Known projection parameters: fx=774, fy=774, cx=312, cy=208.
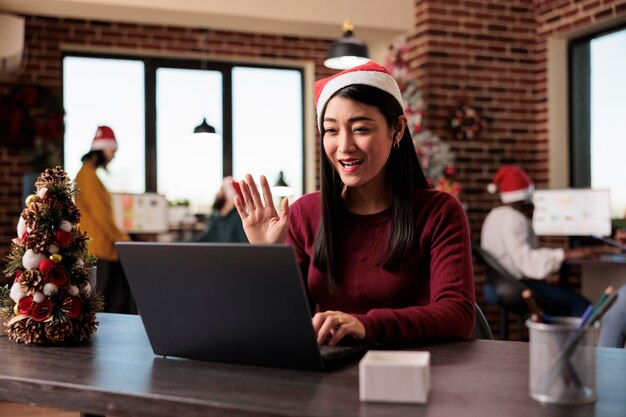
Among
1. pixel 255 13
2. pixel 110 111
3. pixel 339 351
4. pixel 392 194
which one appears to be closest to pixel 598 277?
pixel 255 13

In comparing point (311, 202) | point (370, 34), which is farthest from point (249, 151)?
point (311, 202)

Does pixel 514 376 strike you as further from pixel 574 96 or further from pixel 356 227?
pixel 574 96

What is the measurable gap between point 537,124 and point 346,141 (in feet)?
16.4

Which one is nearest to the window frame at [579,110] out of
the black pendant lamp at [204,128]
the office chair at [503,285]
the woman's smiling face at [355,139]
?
the office chair at [503,285]

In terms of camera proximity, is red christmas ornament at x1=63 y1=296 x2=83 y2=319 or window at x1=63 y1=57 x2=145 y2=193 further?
window at x1=63 y1=57 x2=145 y2=193

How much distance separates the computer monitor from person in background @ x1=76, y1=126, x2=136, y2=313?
2.96 metres

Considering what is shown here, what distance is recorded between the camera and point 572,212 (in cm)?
550

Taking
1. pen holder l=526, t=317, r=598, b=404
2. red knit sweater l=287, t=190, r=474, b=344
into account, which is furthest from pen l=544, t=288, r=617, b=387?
red knit sweater l=287, t=190, r=474, b=344

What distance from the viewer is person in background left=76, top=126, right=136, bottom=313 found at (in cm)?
509

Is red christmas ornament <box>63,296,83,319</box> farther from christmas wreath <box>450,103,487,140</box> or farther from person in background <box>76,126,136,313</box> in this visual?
christmas wreath <box>450,103,487,140</box>

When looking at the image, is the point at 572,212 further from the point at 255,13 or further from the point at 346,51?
the point at 255,13

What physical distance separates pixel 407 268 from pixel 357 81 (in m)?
0.43

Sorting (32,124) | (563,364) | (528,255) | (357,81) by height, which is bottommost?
(528,255)

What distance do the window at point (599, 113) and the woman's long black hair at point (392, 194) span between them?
426cm
